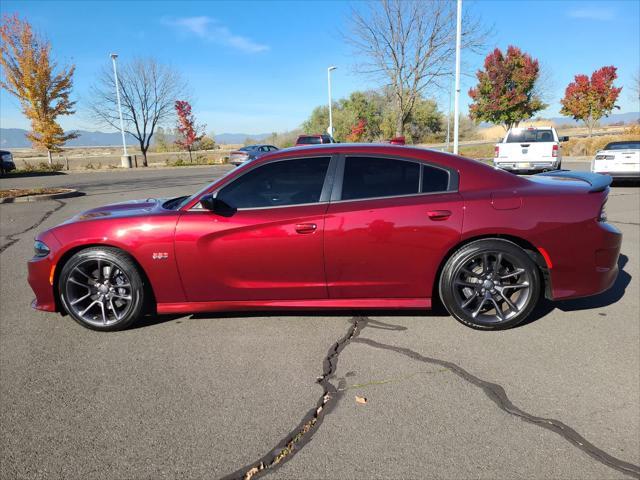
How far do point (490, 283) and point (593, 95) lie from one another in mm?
42884

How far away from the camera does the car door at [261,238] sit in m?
3.44

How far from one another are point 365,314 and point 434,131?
190 feet

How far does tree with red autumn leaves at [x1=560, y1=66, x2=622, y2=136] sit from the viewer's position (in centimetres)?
3734

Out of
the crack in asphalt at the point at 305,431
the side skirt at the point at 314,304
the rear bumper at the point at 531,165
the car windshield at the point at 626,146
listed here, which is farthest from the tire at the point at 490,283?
the car windshield at the point at 626,146

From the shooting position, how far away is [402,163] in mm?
3598

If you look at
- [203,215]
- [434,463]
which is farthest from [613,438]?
[203,215]

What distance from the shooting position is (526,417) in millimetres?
2443

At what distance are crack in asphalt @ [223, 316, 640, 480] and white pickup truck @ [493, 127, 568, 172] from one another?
12708mm

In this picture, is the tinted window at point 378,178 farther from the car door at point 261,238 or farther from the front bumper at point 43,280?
the front bumper at point 43,280

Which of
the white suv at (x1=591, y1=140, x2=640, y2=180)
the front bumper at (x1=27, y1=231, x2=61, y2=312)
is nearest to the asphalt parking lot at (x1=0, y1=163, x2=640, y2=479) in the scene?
the front bumper at (x1=27, y1=231, x2=61, y2=312)

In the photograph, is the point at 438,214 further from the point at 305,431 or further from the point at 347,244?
the point at 305,431

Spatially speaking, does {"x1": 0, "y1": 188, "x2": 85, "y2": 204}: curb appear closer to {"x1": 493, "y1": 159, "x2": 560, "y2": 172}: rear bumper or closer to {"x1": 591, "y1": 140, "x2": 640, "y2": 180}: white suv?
{"x1": 493, "y1": 159, "x2": 560, "y2": 172}: rear bumper

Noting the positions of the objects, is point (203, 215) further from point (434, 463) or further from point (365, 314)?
point (434, 463)

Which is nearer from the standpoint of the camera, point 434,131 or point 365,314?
point 365,314
